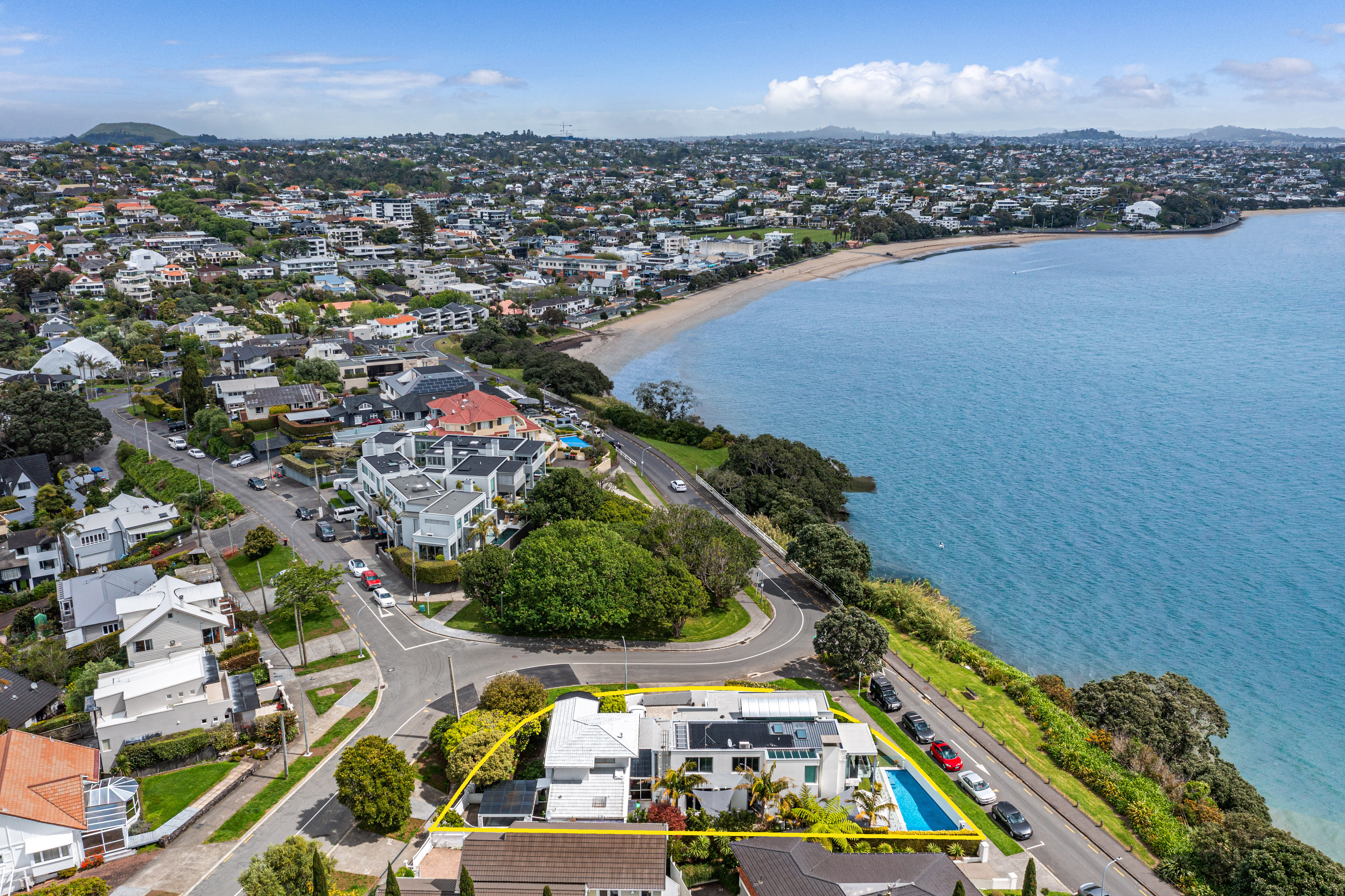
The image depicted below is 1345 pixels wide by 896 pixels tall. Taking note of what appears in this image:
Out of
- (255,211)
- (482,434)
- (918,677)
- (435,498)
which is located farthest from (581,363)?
(255,211)

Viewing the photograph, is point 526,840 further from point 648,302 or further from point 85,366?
point 648,302

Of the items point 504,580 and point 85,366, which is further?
point 85,366

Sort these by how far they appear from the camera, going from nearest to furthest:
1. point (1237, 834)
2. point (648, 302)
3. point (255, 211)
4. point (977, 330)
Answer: point (1237, 834), point (977, 330), point (648, 302), point (255, 211)

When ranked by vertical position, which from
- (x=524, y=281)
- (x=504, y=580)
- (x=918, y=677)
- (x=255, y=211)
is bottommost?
(x=918, y=677)

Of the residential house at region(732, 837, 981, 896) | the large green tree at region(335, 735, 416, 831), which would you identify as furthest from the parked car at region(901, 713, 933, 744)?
the large green tree at region(335, 735, 416, 831)

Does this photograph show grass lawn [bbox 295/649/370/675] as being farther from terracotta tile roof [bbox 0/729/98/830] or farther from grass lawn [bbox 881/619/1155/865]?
grass lawn [bbox 881/619/1155/865]

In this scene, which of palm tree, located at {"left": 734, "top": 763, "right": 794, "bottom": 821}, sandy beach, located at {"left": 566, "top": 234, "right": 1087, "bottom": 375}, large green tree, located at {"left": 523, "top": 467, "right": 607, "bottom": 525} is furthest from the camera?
sandy beach, located at {"left": 566, "top": 234, "right": 1087, "bottom": 375}

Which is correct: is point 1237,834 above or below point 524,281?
below
